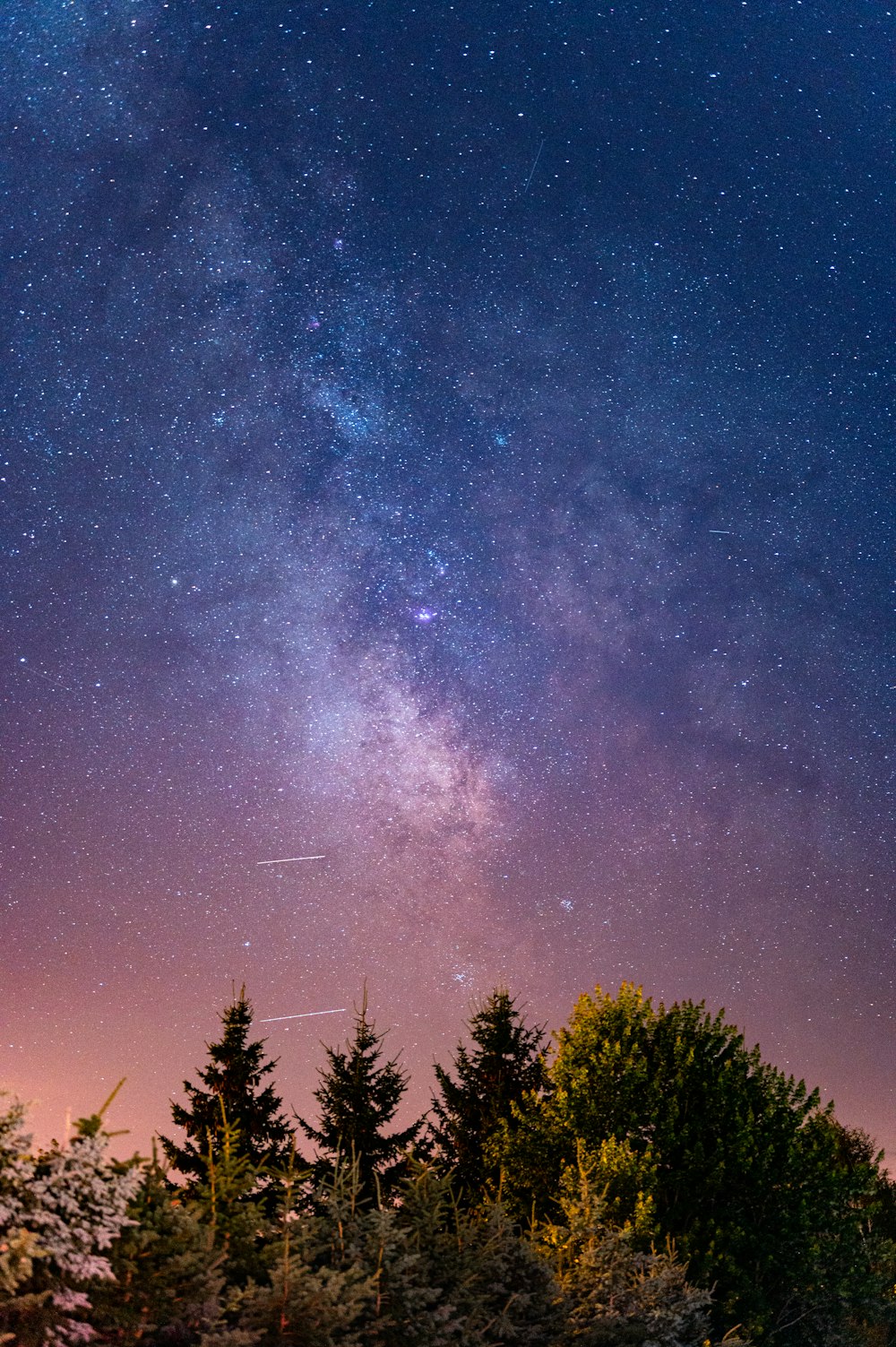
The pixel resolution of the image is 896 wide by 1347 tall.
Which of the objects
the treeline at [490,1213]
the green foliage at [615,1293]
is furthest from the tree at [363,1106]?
the green foliage at [615,1293]

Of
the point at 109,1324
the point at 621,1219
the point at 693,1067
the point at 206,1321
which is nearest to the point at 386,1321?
the point at 206,1321

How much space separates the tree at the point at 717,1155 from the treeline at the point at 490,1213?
0.08 metres

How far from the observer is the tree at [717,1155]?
1059 inches

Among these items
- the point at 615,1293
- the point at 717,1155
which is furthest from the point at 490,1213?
the point at 717,1155

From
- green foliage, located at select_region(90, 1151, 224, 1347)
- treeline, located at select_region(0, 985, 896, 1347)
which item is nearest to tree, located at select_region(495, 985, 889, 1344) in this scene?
treeline, located at select_region(0, 985, 896, 1347)

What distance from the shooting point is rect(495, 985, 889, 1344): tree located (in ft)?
88.2

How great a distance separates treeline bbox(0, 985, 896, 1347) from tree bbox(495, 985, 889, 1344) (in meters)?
0.08

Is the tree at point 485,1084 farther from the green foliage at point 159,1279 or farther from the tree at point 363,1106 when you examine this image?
the green foliage at point 159,1279

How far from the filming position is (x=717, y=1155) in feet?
90.0

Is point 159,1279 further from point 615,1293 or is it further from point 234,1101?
point 234,1101

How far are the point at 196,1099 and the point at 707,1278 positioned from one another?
16402mm

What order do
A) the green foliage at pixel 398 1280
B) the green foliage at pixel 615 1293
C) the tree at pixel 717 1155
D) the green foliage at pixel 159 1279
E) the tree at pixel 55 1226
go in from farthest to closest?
the tree at pixel 717 1155 → the green foliage at pixel 615 1293 → the green foliage at pixel 398 1280 → the green foliage at pixel 159 1279 → the tree at pixel 55 1226

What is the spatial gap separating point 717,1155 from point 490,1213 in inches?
787

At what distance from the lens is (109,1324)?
20.4 ft
